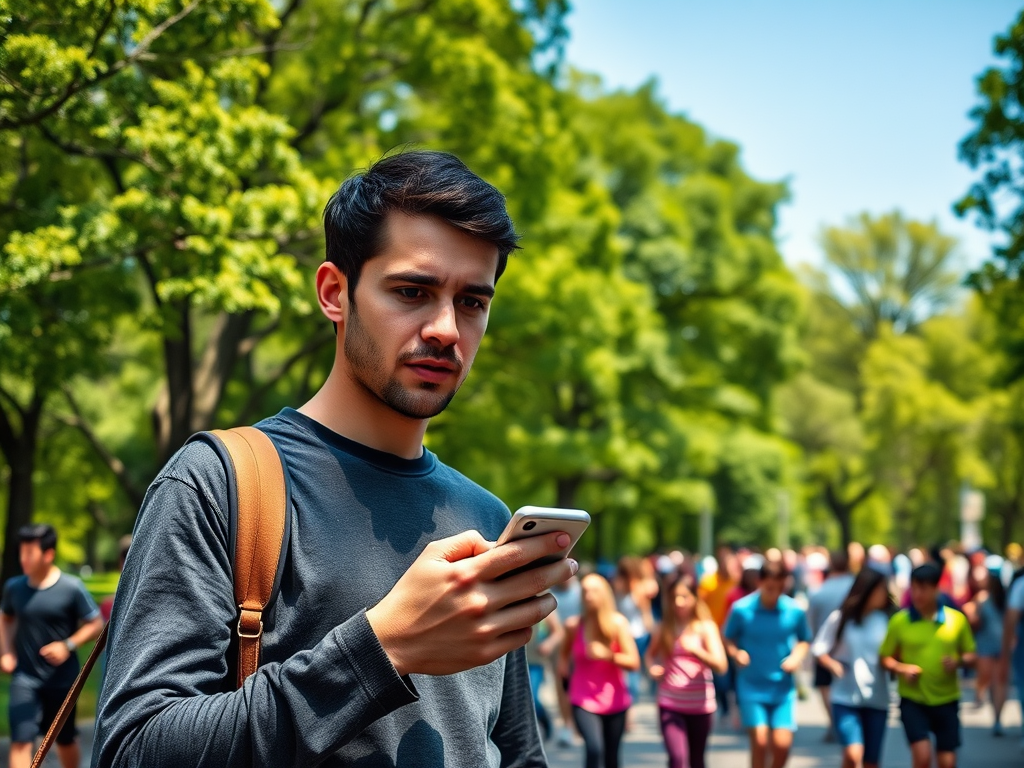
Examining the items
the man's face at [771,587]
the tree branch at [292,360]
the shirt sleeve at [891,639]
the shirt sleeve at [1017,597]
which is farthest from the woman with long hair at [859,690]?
the tree branch at [292,360]

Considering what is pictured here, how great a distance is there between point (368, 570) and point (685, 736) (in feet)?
28.8

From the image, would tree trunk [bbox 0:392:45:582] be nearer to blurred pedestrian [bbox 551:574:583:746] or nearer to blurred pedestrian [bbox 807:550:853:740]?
blurred pedestrian [bbox 551:574:583:746]

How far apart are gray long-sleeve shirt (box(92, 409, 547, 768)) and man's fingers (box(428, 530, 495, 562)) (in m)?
0.13

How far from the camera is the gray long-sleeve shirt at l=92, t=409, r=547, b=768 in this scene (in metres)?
1.60

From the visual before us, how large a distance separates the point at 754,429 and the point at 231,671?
3733 cm

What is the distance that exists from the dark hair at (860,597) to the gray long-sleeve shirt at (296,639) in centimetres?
930

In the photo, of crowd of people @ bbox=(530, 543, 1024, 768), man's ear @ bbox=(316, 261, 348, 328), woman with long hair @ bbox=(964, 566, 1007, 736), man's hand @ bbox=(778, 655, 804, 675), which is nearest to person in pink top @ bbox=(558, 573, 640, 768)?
crowd of people @ bbox=(530, 543, 1024, 768)

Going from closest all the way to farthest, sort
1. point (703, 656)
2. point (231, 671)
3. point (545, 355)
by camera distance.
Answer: point (231, 671) → point (703, 656) → point (545, 355)

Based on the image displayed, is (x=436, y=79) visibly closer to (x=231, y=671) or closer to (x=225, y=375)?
(x=225, y=375)

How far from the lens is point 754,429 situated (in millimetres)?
38312

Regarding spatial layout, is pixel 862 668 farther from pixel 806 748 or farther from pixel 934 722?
pixel 806 748

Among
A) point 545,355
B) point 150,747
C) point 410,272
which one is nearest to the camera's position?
point 150,747

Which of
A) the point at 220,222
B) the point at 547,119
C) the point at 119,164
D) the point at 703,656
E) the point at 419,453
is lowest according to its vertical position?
the point at 703,656

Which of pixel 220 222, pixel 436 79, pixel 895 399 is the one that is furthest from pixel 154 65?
pixel 895 399
